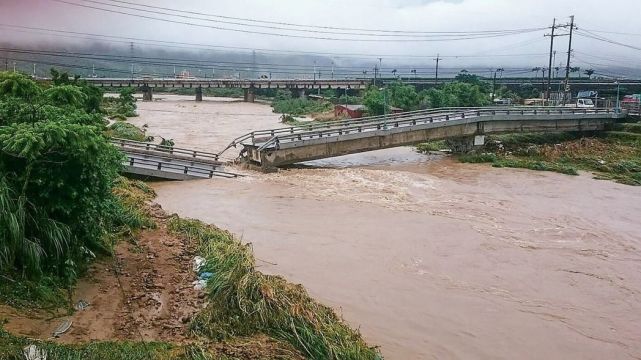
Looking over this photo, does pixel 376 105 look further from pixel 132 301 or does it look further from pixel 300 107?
pixel 132 301

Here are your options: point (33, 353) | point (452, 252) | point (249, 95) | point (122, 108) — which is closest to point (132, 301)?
point (33, 353)

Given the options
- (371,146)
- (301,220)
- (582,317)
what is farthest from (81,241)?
(371,146)

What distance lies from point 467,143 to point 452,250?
19.8m

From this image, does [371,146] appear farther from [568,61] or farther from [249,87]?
[249,87]

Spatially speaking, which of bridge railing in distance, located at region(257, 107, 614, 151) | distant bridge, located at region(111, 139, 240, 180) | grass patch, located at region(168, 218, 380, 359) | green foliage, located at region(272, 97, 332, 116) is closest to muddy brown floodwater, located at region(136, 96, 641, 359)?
distant bridge, located at region(111, 139, 240, 180)

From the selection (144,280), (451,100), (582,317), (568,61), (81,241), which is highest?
(568,61)

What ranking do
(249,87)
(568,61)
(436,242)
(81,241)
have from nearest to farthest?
1. (81,241)
2. (436,242)
3. (568,61)
4. (249,87)

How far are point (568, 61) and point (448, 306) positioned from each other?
44.8 m

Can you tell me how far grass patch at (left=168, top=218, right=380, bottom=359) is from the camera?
334 inches

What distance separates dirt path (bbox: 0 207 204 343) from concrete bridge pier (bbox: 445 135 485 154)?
82.4ft

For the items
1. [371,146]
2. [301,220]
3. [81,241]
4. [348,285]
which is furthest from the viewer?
[371,146]

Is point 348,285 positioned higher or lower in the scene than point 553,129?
lower

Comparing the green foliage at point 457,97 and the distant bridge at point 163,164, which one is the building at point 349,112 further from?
the distant bridge at point 163,164

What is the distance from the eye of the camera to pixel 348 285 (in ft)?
41.5
